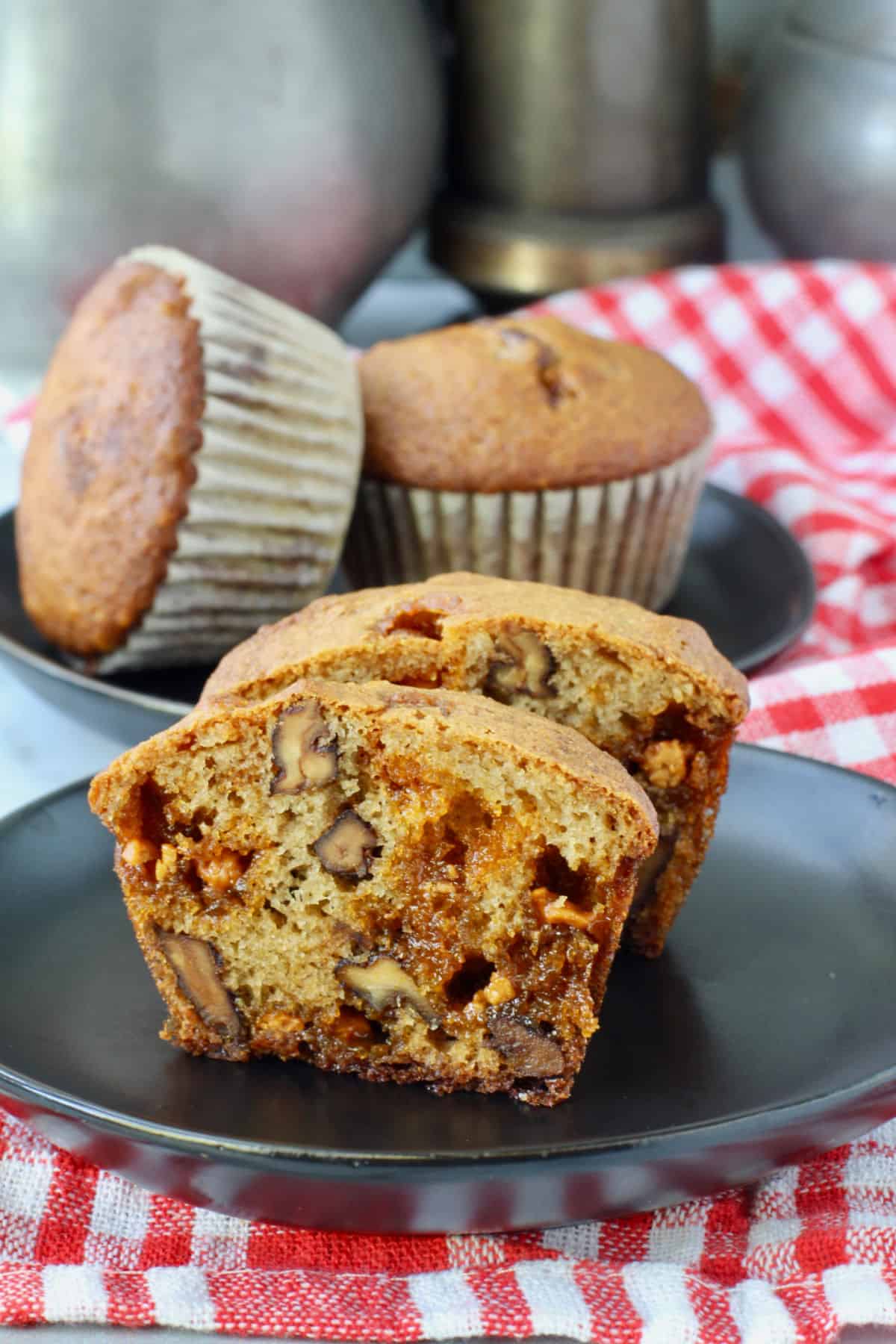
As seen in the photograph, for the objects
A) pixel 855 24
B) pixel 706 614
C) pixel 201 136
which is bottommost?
pixel 706 614

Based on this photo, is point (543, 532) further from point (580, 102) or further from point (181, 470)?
point (580, 102)

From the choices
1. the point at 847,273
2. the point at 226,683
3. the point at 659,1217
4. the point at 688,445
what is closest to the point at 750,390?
the point at 847,273

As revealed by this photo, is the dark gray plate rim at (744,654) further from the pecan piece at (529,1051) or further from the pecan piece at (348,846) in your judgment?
the pecan piece at (529,1051)

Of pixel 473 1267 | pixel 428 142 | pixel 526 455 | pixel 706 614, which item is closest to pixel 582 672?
pixel 473 1267

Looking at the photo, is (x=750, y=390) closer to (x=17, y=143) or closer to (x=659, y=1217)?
(x=17, y=143)

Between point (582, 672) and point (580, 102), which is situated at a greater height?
point (582, 672)

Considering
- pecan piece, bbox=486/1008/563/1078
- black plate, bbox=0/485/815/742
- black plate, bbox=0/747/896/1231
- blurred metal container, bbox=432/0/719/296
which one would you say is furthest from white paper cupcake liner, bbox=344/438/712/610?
blurred metal container, bbox=432/0/719/296

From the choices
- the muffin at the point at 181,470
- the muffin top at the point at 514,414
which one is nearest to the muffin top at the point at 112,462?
the muffin at the point at 181,470
